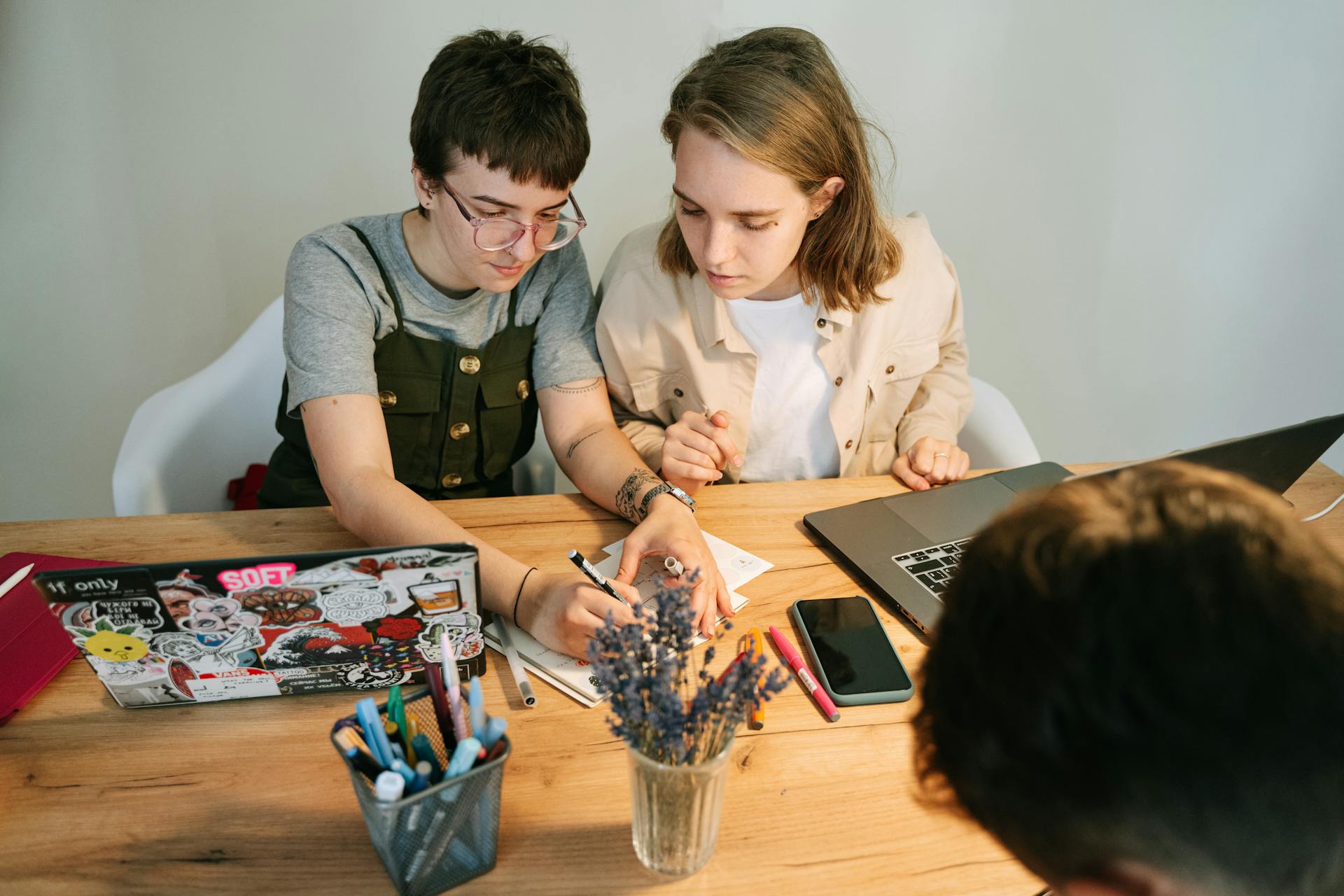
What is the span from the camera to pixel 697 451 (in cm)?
136

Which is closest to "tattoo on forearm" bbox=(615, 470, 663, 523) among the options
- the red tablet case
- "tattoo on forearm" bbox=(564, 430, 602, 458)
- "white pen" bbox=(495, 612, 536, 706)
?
"tattoo on forearm" bbox=(564, 430, 602, 458)

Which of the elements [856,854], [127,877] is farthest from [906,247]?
[127,877]

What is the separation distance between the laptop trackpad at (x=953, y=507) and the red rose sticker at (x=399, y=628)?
73cm

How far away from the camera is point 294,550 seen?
48.5 inches

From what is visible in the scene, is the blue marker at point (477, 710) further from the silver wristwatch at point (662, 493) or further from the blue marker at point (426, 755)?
the silver wristwatch at point (662, 493)

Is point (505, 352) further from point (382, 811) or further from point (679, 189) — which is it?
point (382, 811)

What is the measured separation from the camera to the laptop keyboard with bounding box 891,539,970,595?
1181 mm

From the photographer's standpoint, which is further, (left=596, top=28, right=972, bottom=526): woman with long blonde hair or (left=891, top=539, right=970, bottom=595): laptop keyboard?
(left=596, top=28, right=972, bottom=526): woman with long blonde hair

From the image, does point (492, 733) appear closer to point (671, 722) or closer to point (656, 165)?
point (671, 722)

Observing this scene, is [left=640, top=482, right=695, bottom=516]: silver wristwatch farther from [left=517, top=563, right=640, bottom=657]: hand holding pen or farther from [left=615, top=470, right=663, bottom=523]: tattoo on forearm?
[left=517, top=563, right=640, bottom=657]: hand holding pen

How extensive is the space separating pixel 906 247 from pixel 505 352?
76cm

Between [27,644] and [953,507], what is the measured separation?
4.04 ft

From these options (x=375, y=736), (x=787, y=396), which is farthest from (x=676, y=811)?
(x=787, y=396)

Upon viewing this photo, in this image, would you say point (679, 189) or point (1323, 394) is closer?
point (679, 189)
